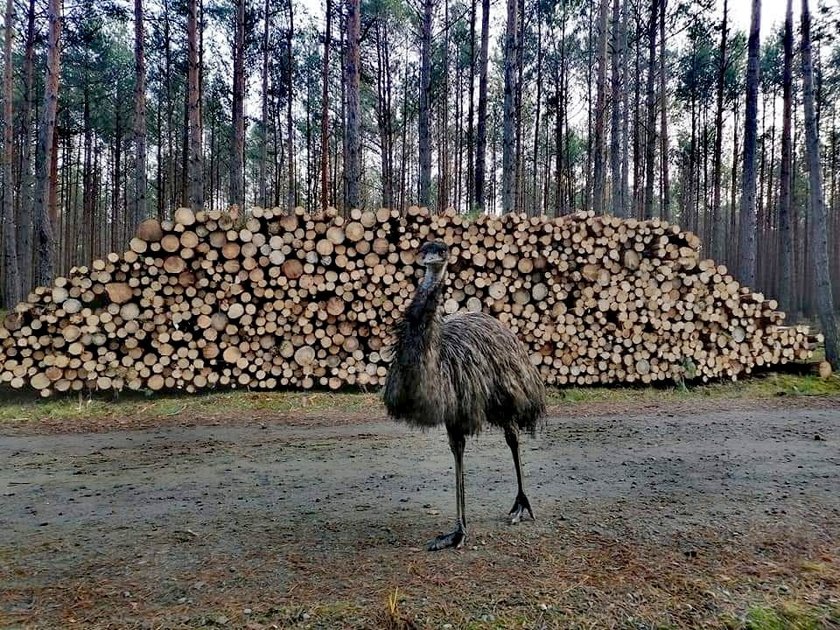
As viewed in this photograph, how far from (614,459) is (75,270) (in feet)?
24.6

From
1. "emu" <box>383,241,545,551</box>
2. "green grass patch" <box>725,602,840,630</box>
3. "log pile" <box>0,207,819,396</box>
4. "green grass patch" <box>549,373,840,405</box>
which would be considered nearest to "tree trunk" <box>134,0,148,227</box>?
"log pile" <box>0,207,819,396</box>

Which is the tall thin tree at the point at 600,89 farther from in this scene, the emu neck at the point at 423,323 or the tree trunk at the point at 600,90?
the emu neck at the point at 423,323

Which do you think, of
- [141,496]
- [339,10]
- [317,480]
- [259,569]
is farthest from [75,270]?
[339,10]

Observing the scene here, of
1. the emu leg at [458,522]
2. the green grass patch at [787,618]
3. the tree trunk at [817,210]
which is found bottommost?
the green grass patch at [787,618]

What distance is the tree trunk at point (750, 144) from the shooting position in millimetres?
10633

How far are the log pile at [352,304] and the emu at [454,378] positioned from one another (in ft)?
12.3

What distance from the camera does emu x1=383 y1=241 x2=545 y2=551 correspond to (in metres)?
3.03

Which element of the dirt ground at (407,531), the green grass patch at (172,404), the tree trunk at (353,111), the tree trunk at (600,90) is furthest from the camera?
the tree trunk at (600,90)

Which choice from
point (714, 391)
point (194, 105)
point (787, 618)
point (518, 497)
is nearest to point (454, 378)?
point (518, 497)

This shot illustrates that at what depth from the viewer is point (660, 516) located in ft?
11.8

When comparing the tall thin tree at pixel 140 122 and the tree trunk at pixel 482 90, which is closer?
the tall thin tree at pixel 140 122

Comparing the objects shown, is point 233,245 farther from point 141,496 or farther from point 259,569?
point 259,569

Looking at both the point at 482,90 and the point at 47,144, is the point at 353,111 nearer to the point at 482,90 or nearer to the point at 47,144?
the point at 482,90

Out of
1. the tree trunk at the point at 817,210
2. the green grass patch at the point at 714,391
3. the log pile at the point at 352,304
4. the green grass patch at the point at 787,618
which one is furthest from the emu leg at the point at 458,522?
the tree trunk at the point at 817,210
